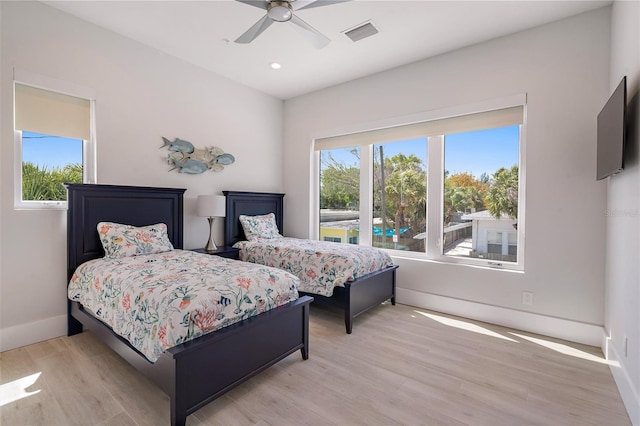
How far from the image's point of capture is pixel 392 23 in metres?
2.88

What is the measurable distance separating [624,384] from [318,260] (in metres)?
2.37

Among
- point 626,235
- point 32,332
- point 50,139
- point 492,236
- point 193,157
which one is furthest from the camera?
point 193,157

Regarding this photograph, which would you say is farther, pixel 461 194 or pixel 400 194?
pixel 400 194

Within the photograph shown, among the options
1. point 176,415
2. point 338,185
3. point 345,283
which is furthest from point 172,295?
point 338,185

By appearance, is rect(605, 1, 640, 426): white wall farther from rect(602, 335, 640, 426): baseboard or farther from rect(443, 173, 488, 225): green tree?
rect(443, 173, 488, 225): green tree

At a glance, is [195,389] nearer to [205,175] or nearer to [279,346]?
[279,346]

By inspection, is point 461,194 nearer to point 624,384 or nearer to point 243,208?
point 624,384

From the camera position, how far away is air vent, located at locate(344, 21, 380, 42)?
115 inches

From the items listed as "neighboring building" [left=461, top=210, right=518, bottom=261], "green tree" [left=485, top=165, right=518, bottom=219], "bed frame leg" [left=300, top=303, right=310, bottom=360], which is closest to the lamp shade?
"bed frame leg" [left=300, top=303, right=310, bottom=360]

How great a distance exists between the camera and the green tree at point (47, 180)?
8.86 ft

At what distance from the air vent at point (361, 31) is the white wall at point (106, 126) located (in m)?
1.95

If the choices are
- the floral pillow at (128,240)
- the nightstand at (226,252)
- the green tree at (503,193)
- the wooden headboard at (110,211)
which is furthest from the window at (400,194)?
the floral pillow at (128,240)

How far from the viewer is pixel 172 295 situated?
1.74 metres

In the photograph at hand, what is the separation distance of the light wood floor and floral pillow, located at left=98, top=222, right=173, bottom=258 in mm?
824
